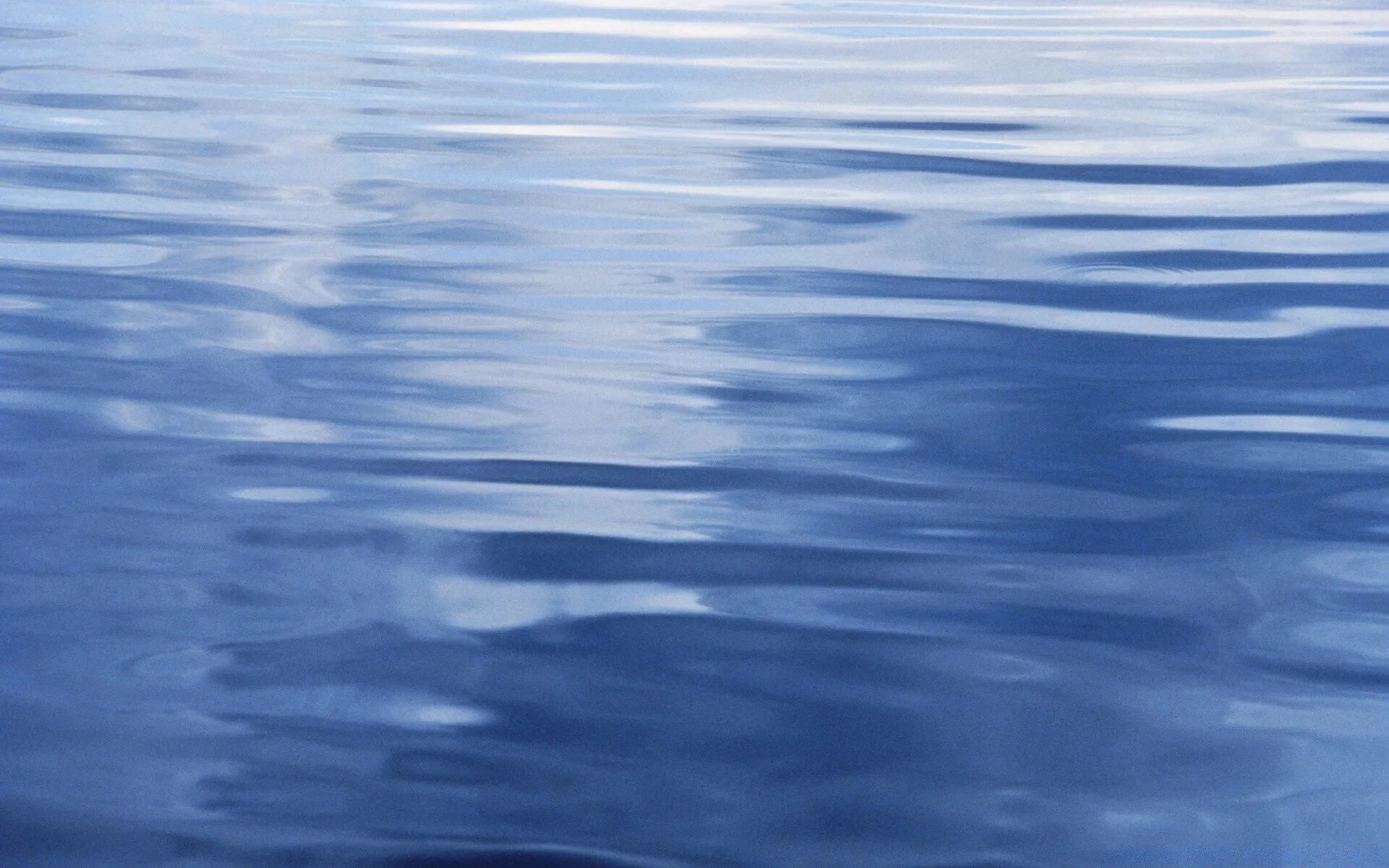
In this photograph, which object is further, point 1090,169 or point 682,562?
point 1090,169

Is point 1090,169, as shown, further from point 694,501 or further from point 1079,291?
point 694,501

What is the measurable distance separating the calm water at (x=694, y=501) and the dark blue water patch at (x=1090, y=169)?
0.6 inches

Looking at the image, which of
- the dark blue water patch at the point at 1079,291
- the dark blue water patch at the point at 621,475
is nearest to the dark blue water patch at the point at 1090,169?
the dark blue water patch at the point at 1079,291

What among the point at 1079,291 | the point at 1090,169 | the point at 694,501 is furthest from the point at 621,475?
the point at 1090,169

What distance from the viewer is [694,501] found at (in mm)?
1145

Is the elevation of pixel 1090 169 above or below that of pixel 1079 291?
above

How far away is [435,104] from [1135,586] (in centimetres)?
188

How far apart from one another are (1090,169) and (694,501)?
1.23 metres

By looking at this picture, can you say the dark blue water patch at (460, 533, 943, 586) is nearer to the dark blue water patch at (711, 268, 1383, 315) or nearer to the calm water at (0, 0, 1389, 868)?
the calm water at (0, 0, 1389, 868)

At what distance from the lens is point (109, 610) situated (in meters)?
0.98

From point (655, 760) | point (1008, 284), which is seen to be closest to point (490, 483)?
point (655, 760)

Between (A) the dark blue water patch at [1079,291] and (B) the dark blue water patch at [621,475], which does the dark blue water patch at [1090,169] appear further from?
(B) the dark blue water patch at [621,475]

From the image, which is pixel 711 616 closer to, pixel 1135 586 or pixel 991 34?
pixel 1135 586

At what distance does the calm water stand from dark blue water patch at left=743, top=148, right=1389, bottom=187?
0.01 metres
